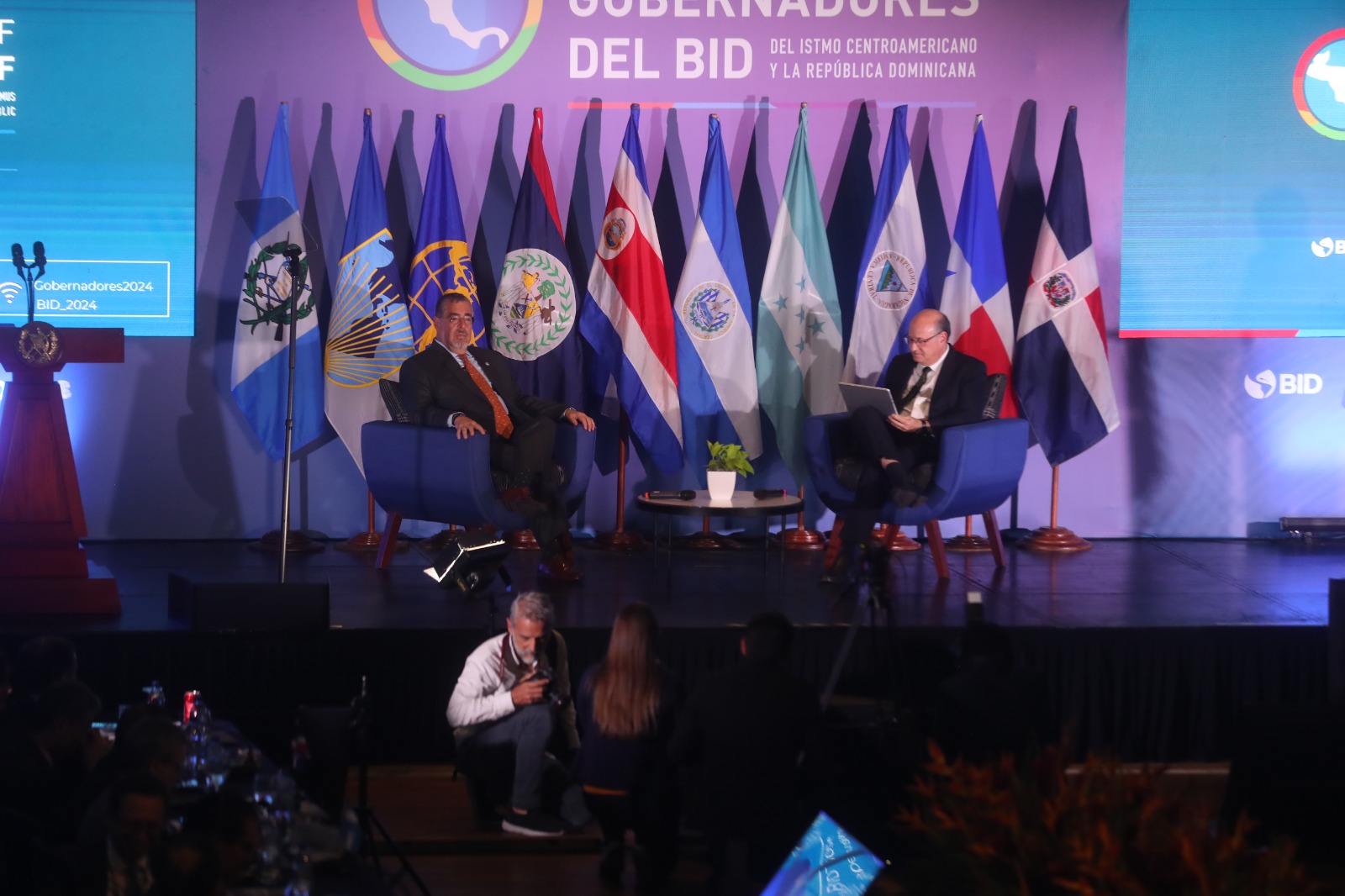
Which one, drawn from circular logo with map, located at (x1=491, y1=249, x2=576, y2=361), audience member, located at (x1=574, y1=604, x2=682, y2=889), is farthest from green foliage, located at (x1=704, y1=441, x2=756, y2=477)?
audience member, located at (x1=574, y1=604, x2=682, y2=889)

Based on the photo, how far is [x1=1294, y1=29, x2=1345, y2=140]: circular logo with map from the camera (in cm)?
675

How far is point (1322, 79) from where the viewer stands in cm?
675

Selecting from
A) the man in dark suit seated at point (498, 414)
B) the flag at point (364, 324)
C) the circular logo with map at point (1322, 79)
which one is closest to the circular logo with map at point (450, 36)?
the flag at point (364, 324)

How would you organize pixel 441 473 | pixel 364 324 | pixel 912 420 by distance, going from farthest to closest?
pixel 364 324 < pixel 912 420 < pixel 441 473

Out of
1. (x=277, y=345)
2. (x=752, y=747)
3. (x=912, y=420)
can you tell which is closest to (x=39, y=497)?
(x=277, y=345)

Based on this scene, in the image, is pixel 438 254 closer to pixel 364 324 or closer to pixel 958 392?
pixel 364 324

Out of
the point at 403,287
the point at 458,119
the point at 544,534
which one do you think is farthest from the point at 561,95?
the point at 544,534

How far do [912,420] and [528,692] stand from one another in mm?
2362

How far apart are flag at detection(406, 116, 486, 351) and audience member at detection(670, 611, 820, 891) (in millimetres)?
3279

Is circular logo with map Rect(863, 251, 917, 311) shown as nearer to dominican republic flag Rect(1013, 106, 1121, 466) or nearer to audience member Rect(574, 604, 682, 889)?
dominican republic flag Rect(1013, 106, 1121, 466)

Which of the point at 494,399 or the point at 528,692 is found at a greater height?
the point at 494,399

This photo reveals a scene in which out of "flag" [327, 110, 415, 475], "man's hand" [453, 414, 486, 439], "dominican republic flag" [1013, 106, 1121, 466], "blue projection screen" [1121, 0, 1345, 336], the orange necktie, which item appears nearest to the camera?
"man's hand" [453, 414, 486, 439]

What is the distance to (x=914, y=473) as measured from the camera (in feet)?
19.0

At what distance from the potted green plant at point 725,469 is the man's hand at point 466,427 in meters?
0.96
